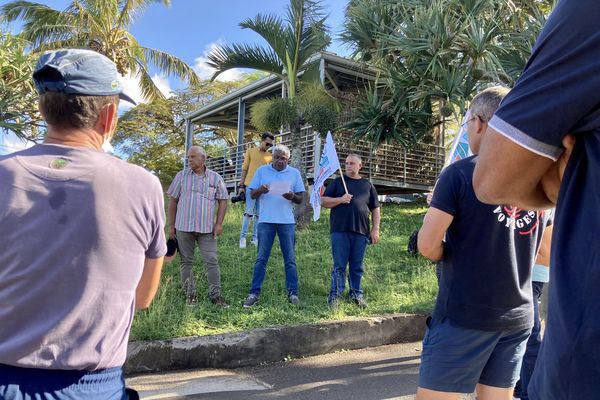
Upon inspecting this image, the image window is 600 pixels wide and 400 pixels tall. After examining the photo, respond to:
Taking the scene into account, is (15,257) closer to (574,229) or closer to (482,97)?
(574,229)

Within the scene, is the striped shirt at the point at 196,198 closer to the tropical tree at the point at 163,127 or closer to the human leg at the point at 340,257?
the human leg at the point at 340,257

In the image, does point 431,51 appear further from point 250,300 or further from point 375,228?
point 250,300

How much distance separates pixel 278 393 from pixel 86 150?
296 cm

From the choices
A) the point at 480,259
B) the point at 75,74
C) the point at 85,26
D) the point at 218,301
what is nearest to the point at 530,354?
the point at 480,259

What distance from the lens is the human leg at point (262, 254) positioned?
19.1 ft

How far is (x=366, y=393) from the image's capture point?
3.85 metres

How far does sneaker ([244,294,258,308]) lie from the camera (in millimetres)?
5622

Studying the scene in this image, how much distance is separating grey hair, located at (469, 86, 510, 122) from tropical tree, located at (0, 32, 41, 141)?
592cm

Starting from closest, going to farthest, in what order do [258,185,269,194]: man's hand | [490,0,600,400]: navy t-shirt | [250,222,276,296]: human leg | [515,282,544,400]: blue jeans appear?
[490,0,600,400]: navy t-shirt < [515,282,544,400]: blue jeans < [250,222,276,296]: human leg < [258,185,269,194]: man's hand

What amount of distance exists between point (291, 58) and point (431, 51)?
2.99 metres

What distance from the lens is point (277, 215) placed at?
20.1 ft

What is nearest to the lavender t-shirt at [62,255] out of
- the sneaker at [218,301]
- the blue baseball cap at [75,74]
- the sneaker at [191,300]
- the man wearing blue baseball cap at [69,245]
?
the man wearing blue baseball cap at [69,245]

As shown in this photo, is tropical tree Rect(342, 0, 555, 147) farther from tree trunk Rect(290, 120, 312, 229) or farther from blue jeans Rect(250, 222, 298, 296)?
blue jeans Rect(250, 222, 298, 296)

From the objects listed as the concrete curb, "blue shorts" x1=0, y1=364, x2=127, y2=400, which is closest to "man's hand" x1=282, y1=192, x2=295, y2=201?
the concrete curb
